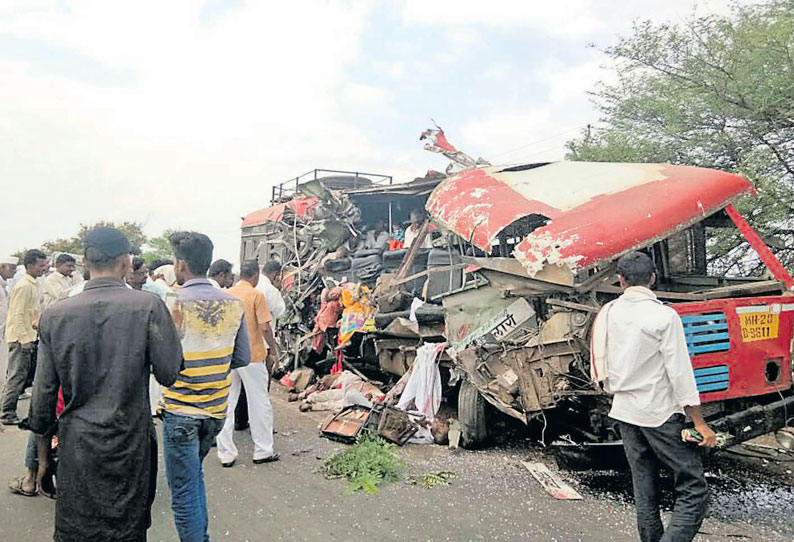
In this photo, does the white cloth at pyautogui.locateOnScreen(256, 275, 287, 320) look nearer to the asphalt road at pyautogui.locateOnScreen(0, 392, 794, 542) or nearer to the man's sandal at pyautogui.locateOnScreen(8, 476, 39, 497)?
the asphalt road at pyautogui.locateOnScreen(0, 392, 794, 542)

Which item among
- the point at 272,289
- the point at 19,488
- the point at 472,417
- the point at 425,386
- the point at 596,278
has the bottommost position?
the point at 19,488

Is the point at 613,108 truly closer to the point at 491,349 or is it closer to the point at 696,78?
the point at 696,78

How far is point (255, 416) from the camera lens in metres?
5.07

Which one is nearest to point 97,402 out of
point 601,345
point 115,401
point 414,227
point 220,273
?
point 115,401

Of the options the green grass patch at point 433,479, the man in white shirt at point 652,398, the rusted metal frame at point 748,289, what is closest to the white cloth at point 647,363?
the man in white shirt at point 652,398

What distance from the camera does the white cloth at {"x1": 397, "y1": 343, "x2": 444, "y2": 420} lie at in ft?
19.4

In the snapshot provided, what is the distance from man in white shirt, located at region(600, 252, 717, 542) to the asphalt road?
89 cm

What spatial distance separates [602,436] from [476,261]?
70.5 inches

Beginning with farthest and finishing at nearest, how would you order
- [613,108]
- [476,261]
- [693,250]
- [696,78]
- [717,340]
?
[613,108]
[696,78]
[693,250]
[476,261]
[717,340]

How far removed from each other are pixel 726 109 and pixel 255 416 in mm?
7254

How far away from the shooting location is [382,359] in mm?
7184

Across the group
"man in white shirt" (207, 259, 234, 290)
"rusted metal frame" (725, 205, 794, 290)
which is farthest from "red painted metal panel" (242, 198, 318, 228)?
"rusted metal frame" (725, 205, 794, 290)

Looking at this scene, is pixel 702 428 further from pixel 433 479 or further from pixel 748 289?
pixel 433 479

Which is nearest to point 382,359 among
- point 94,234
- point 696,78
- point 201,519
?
point 201,519
